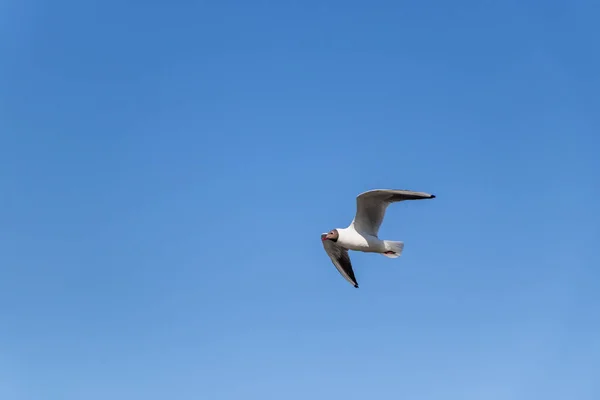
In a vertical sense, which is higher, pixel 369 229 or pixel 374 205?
pixel 374 205

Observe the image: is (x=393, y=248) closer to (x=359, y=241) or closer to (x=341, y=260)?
(x=359, y=241)

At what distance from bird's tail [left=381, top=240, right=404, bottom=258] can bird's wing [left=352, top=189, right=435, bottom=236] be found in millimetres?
631

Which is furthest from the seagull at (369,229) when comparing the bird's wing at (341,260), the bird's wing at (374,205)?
the bird's wing at (341,260)

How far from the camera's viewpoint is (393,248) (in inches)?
1209

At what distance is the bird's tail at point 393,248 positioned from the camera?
101 ft

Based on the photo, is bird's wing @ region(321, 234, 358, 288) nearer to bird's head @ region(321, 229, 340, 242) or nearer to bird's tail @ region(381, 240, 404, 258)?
bird's head @ region(321, 229, 340, 242)

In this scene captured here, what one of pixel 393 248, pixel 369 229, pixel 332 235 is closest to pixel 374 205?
pixel 369 229

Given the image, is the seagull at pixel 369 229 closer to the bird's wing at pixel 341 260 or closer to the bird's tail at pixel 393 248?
the bird's tail at pixel 393 248

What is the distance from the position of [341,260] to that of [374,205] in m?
4.41

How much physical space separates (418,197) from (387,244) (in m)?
3.34

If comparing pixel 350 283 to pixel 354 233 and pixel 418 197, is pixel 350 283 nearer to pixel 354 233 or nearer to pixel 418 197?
pixel 354 233

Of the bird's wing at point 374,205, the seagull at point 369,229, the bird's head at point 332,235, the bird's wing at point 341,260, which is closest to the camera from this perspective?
the bird's wing at point 374,205

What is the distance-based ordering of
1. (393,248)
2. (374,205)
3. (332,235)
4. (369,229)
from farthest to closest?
(332,235), (369,229), (393,248), (374,205)

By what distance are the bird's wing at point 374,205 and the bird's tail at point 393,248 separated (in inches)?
24.8
